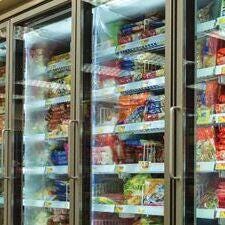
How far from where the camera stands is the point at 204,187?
2232mm

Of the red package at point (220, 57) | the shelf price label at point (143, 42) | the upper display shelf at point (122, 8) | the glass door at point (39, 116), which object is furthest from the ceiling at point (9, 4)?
the red package at point (220, 57)

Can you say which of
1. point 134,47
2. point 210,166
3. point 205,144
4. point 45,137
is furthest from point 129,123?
point 45,137

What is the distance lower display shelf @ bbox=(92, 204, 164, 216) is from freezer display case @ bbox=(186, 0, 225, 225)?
0.22m

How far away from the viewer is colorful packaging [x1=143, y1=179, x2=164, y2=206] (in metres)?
2.40

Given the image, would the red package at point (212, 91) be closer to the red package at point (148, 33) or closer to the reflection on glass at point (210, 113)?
the reflection on glass at point (210, 113)

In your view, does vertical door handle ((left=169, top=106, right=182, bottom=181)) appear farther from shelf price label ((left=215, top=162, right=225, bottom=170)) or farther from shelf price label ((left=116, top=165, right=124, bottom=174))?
shelf price label ((left=116, top=165, right=124, bottom=174))

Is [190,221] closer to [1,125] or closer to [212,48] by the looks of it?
[212,48]

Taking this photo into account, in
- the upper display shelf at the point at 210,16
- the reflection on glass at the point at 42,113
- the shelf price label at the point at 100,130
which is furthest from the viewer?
the reflection on glass at the point at 42,113

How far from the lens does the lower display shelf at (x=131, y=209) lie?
2322 millimetres

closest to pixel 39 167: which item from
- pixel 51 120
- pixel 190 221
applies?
pixel 51 120

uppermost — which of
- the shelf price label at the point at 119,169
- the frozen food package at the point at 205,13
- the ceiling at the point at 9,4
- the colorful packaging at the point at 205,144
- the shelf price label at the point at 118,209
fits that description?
the ceiling at the point at 9,4

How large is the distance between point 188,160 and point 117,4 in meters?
1.08

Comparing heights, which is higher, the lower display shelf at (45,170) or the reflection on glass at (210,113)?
the reflection on glass at (210,113)

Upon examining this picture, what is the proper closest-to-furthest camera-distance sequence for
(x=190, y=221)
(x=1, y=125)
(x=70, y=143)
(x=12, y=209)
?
(x=190, y=221) → (x=70, y=143) → (x=12, y=209) → (x=1, y=125)
